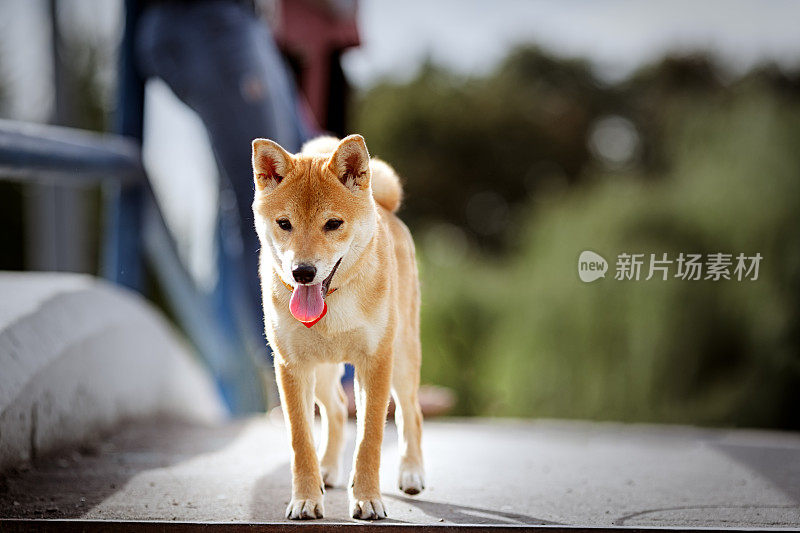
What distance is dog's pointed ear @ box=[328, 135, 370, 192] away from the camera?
2951 mm

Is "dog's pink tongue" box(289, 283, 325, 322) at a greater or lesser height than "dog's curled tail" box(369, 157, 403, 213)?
lesser

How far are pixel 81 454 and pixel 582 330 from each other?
20.2 feet

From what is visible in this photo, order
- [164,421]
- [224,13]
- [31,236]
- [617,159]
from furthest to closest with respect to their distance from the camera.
Result: [617,159]
[31,236]
[164,421]
[224,13]

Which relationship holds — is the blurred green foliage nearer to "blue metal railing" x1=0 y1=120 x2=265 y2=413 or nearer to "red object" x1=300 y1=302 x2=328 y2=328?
"blue metal railing" x1=0 y1=120 x2=265 y2=413

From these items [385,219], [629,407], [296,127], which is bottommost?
[629,407]

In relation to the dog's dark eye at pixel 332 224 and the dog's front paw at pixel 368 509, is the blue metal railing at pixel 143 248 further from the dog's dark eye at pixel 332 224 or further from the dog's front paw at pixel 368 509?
Result: the dog's front paw at pixel 368 509

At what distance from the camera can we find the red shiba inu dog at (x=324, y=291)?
2869 mm

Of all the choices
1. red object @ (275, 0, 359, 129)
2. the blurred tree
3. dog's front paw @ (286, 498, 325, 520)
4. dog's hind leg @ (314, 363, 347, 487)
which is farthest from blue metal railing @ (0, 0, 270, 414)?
the blurred tree

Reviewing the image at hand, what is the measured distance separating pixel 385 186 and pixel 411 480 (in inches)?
41.8

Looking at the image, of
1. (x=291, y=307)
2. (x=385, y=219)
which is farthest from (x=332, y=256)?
(x=385, y=219)

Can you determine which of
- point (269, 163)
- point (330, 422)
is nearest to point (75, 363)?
point (330, 422)

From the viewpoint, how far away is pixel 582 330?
9.40m

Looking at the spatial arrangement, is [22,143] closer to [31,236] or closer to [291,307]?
[291,307]

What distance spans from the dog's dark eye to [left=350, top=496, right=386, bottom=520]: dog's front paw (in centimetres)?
84
